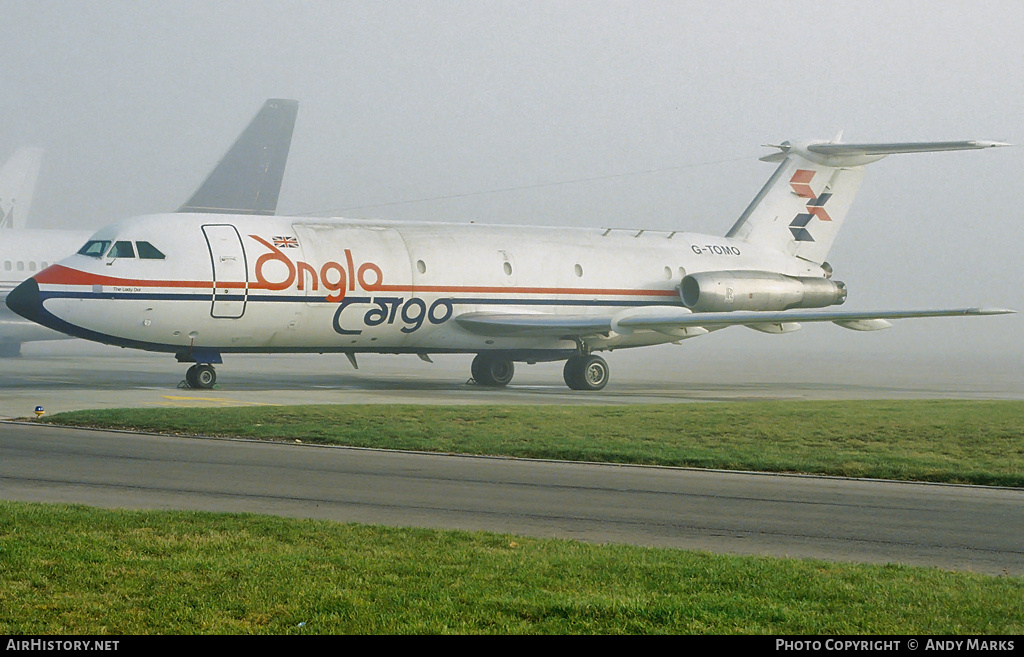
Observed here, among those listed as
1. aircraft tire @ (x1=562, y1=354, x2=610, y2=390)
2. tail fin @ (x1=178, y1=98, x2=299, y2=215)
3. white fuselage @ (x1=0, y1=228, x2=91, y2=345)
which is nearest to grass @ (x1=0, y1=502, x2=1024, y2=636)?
aircraft tire @ (x1=562, y1=354, x2=610, y2=390)

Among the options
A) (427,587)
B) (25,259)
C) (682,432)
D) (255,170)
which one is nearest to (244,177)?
(255,170)

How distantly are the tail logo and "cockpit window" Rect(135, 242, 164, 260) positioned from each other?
20.0 metres

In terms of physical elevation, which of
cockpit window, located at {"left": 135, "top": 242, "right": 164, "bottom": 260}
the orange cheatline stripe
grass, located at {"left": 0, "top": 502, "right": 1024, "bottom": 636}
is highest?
cockpit window, located at {"left": 135, "top": 242, "right": 164, "bottom": 260}

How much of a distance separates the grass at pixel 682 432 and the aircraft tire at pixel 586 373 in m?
9.27

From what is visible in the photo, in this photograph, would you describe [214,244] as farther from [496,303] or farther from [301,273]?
[496,303]

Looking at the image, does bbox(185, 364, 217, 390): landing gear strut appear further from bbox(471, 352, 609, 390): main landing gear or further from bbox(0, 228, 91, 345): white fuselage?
bbox(0, 228, 91, 345): white fuselage

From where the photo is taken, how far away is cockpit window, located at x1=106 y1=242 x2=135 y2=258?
28.2 m

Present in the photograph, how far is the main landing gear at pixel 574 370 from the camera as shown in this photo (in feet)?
111

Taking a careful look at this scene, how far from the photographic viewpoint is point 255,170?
2004 inches

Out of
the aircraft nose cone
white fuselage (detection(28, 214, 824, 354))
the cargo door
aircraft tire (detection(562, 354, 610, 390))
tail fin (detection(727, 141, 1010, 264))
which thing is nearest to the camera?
the aircraft nose cone

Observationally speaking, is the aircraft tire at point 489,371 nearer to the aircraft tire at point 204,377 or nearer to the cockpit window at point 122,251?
the aircraft tire at point 204,377

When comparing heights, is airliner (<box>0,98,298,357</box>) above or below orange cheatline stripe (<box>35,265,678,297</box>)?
above
